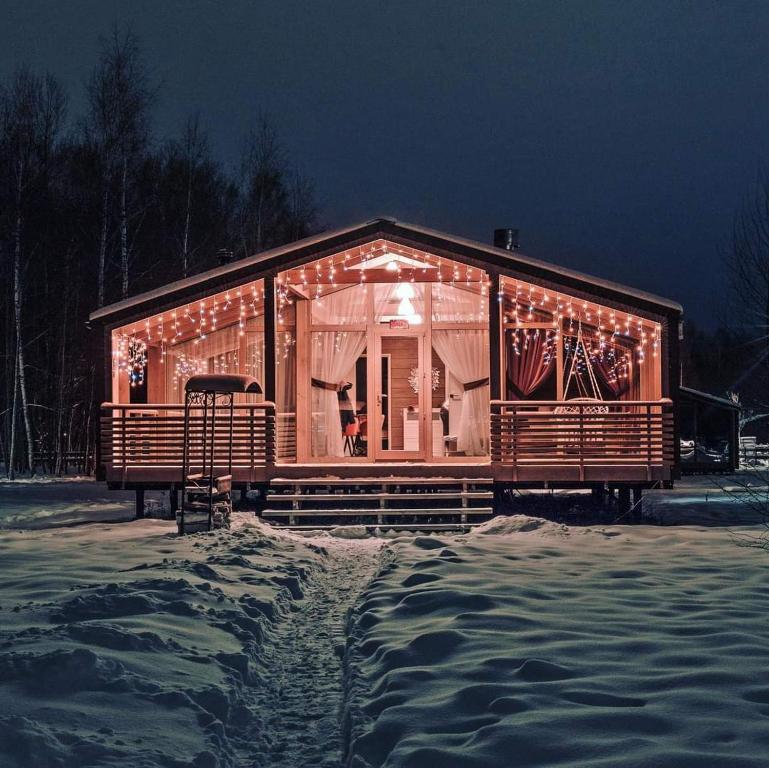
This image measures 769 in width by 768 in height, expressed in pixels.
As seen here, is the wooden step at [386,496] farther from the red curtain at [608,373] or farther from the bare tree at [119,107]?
the bare tree at [119,107]

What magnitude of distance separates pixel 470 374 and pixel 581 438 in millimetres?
2426

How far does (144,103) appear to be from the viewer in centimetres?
2161

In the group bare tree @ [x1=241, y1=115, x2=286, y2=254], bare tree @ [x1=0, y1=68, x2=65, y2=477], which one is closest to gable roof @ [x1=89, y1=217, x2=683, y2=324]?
bare tree @ [x1=0, y1=68, x2=65, y2=477]

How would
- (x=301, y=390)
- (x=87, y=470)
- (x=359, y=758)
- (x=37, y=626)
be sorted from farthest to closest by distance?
(x=87, y=470), (x=301, y=390), (x=37, y=626), (x=359, y=758)

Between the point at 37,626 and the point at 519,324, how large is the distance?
10150mm

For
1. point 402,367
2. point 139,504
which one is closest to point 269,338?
point 402,367

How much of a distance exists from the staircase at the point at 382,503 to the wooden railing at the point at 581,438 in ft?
2.10

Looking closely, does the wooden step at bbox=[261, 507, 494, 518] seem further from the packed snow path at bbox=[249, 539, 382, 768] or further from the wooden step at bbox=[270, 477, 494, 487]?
the packed snow path at bbox=[249, 539, 382, 768]

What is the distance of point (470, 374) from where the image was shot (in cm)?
1447

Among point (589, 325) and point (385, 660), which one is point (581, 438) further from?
point (385, 660)

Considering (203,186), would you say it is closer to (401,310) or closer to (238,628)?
(401,310)

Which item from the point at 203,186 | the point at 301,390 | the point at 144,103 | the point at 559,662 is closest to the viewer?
the point at 559,662

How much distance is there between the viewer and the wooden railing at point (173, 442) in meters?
12.9

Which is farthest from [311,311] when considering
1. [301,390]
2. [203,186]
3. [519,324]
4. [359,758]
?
[203,186]
